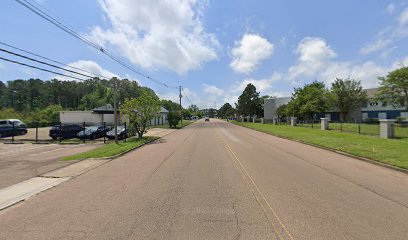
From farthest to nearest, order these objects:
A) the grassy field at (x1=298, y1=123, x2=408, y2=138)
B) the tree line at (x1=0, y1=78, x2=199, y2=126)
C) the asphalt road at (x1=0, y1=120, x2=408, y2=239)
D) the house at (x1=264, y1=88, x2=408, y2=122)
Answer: the tree line at (x1=0, y1=78, x2=199, y2=126) → the house at (x1=264, y1=88, x2=408, y2=122) → the grassy field at (x1=298, y1=123, x2=408, y2=138) → the asphalt road at (x1=0, y1=120, x2=408, y2=239)

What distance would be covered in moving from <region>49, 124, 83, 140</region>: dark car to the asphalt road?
19.2 metres

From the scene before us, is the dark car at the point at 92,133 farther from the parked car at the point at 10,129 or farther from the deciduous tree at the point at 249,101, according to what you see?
the deciduous tree at the point at 249,101

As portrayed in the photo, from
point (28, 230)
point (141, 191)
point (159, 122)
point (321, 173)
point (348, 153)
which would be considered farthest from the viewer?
point (159, 122)

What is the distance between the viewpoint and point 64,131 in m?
28.5

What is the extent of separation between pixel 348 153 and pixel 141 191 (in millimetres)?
11969

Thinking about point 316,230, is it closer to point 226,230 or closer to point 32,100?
point 226,230

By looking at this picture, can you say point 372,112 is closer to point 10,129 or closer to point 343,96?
point 343,96

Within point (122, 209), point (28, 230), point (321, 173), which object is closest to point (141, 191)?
point (122, 209)

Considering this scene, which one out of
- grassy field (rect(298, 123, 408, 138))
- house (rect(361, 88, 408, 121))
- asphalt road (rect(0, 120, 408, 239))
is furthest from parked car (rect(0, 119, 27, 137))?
house (rect(361, 88, 408, 121))

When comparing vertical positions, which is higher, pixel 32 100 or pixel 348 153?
pixel 32 100

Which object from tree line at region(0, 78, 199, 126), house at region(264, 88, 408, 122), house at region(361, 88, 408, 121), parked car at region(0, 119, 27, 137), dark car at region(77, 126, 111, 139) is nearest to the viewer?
dark car at region(77, 126, 111, 139)

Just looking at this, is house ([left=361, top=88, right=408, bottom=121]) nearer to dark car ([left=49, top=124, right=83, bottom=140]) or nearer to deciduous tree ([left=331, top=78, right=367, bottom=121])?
deciduous tree ([left=331, top=78, right=367, bottom=121])

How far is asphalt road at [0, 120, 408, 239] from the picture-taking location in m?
5.26

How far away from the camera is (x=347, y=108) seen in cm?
6153
